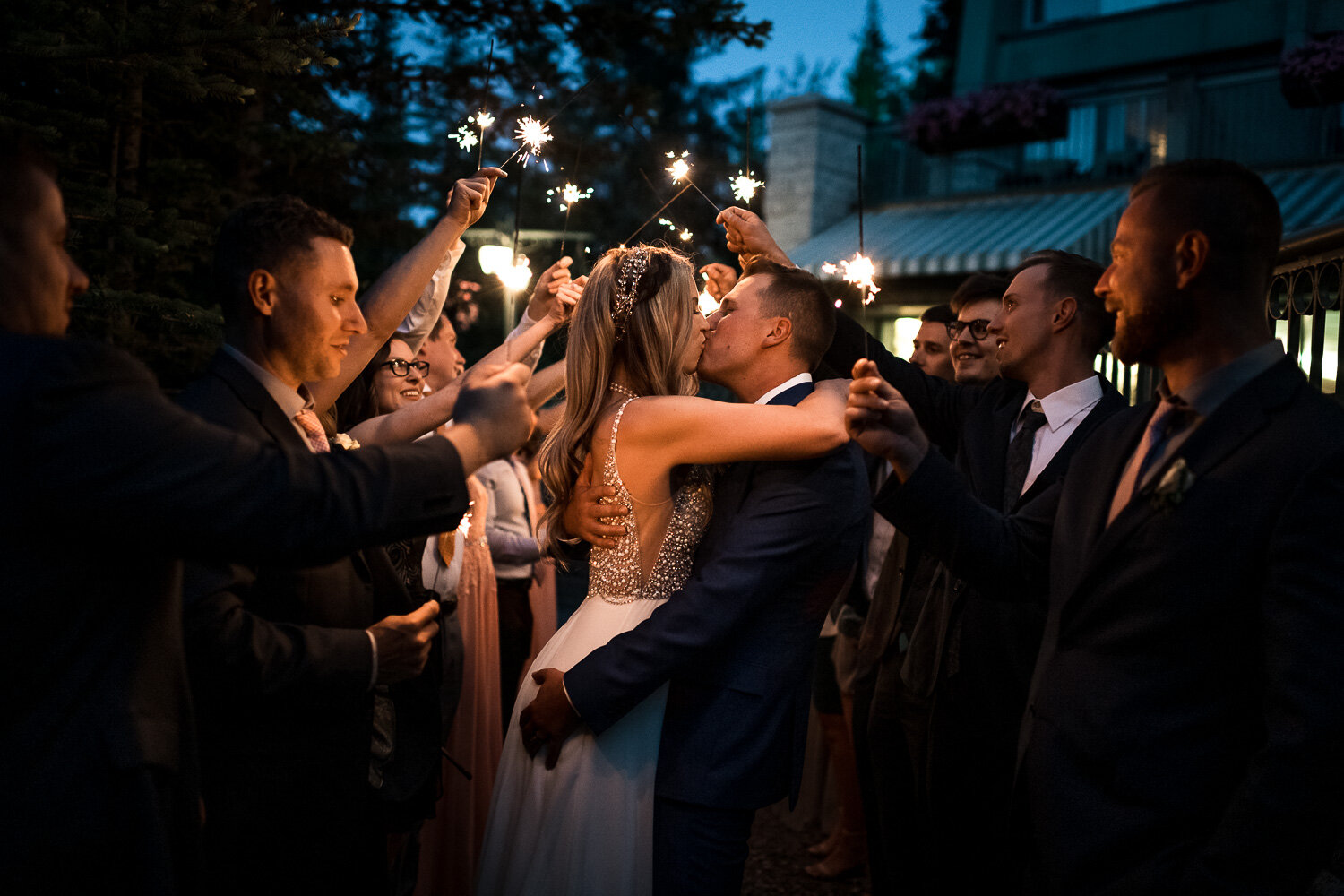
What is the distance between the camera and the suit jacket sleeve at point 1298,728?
1729 millimetres

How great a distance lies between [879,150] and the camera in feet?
45.6

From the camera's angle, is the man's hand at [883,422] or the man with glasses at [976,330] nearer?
the man's hand at [883,422]

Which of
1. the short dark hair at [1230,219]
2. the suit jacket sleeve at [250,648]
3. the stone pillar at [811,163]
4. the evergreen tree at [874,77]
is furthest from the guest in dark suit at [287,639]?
the evergreen tree at [874,77]

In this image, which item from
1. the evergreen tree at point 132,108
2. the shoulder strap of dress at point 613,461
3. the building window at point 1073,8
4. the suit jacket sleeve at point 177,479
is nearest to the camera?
the suit jacket sleeve at point 177,479

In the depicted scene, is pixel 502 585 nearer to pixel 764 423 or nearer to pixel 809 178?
pixel 764 423

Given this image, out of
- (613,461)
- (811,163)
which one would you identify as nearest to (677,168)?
(613,461)

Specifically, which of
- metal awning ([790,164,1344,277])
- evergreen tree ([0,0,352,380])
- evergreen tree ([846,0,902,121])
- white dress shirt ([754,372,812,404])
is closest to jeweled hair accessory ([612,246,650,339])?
white dress shirt ([754,372,812,404])

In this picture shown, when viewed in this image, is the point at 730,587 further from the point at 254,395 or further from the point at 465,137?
the point at 465,137

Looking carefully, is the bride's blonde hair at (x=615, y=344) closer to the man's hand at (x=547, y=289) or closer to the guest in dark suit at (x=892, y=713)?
the man's hand at (x=547, y=289)

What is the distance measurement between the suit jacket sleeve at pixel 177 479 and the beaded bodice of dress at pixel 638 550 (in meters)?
1.20

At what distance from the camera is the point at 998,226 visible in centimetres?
1200

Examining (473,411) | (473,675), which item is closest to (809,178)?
(473,675)

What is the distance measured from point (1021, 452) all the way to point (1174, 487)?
1.61 metres

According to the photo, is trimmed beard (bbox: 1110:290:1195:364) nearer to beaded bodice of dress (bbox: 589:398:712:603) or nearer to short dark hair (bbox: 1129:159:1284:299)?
short dark hair (bbox: 1129:159:1284:299)
